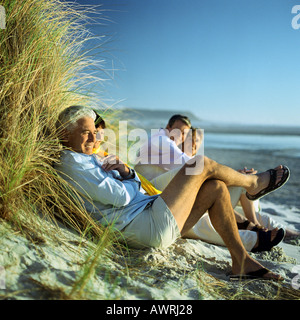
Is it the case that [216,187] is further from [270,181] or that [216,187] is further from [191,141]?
[191,141]

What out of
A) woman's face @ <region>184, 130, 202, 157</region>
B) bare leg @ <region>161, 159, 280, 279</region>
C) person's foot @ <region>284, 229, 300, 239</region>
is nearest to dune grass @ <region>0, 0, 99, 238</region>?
bare leg @ <region>161, 159, 280, 279</region>

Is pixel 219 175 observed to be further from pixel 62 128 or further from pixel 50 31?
pixel 50 31

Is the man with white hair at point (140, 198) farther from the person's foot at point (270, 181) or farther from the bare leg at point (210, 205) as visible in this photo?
the person's foot at point (270, 181)

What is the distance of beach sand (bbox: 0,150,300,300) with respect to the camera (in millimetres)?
1678

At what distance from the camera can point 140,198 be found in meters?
2.57

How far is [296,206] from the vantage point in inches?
219

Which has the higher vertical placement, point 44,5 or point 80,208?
point 44,5

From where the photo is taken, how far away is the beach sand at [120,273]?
5.50ft

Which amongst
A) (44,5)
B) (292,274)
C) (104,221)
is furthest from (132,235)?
(44,5)

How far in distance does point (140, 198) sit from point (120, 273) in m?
0.68

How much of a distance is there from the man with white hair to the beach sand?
15cm

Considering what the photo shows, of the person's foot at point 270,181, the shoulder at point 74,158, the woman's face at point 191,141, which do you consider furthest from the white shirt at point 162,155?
the shoulder at point 74,158
